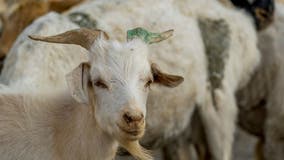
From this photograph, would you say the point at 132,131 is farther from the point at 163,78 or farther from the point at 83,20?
the point at 83,20

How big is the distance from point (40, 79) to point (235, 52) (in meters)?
2.64

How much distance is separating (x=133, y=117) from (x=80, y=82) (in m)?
0.53

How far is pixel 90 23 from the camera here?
8.62 metres

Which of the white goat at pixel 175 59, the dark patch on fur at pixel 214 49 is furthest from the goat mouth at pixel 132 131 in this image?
the dark patch on fur at pixel 214 49

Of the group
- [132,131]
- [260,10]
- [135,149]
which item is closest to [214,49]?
[260,10]

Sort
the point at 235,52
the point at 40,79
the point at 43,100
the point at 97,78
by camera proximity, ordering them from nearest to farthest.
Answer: the point at 97,78, the point at 43,100, the point at 40,79, the point at 235,52

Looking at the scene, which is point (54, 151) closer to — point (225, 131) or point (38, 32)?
point (38, 32)

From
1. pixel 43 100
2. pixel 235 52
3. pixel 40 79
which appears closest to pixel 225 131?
pixel 235 52

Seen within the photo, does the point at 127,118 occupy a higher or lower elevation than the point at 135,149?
higher

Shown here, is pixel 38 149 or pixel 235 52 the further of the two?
pixel 235 52

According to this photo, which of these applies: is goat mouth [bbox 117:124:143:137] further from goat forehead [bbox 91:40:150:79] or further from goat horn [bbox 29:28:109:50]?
goat horn [bbox 29:28:109:50]

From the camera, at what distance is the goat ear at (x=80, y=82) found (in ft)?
20.7

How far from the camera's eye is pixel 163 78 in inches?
262

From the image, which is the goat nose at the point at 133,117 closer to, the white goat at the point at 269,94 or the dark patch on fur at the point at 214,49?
the dark patch on fur at the point at 214,49
